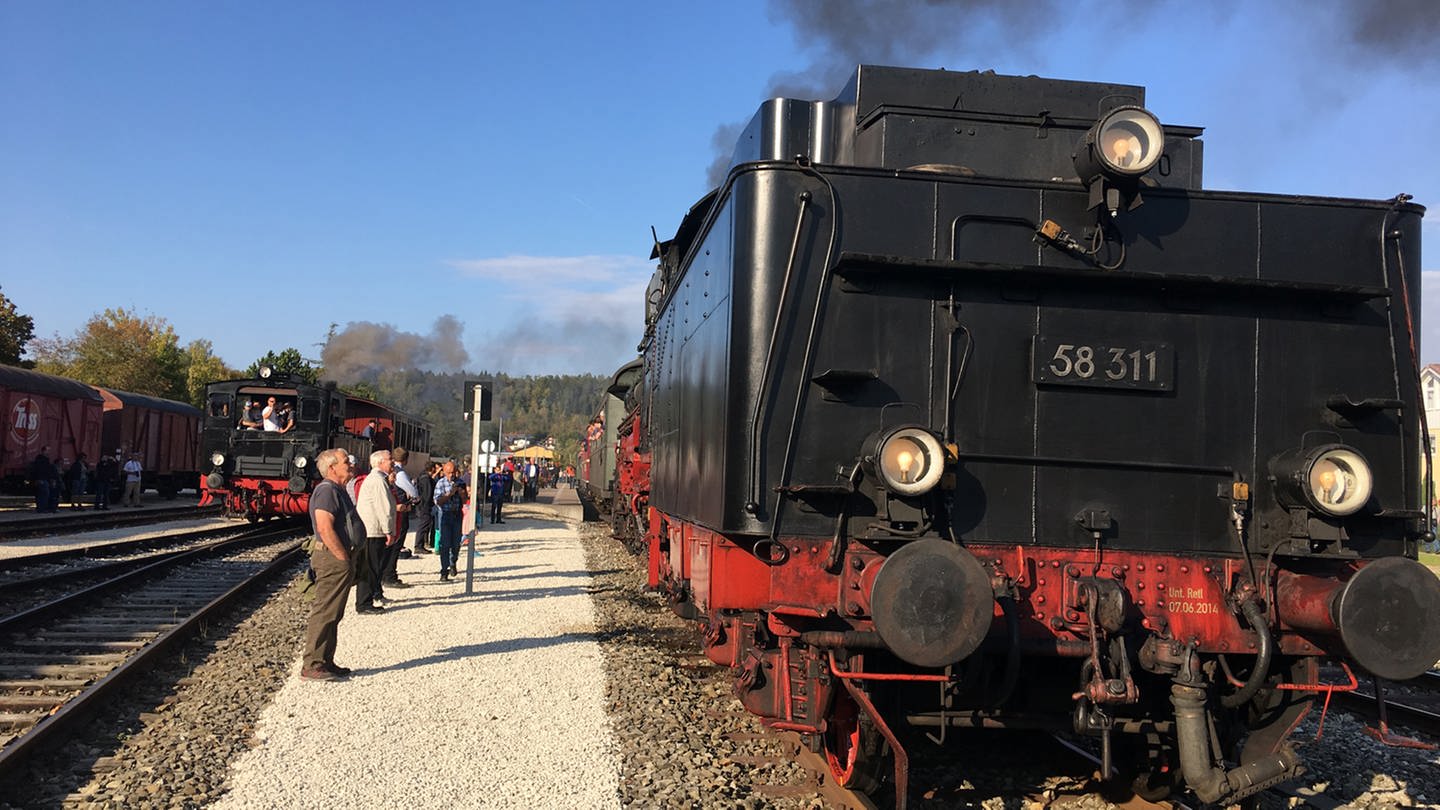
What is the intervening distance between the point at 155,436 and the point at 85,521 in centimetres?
1257

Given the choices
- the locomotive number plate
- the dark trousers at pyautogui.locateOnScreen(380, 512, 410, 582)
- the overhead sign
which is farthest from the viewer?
the overhead sign

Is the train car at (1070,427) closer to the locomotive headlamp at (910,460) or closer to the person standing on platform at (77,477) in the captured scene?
the locomotive headlamp at (910,460)

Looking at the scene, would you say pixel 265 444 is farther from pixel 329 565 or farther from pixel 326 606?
pixel 326 606

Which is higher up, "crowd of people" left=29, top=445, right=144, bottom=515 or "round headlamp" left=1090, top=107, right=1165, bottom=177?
"round headlamp" left=1090, top=107, right=1165, bottom=177

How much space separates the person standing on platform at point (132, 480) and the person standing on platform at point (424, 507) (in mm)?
14170

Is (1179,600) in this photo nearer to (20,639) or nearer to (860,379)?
(860,379)

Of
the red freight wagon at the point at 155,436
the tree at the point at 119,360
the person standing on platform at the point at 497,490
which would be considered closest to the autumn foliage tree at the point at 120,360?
the tree at the point at 119,360

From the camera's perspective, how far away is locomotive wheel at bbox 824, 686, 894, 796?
14.2 feet

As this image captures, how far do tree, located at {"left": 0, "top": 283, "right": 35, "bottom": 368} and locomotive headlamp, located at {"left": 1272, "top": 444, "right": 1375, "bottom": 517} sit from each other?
44.9 meters

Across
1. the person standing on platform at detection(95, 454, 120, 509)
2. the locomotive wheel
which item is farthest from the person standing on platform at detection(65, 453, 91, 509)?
the locomotive wheel

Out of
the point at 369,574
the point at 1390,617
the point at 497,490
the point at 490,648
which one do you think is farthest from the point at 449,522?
the point at 497,490

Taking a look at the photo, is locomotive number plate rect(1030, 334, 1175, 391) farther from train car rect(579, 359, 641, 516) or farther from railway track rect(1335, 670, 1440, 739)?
train car rect(579, 359, 641, 516)

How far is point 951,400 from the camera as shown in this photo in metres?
4.21

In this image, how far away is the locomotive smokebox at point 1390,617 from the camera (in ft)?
12.3
